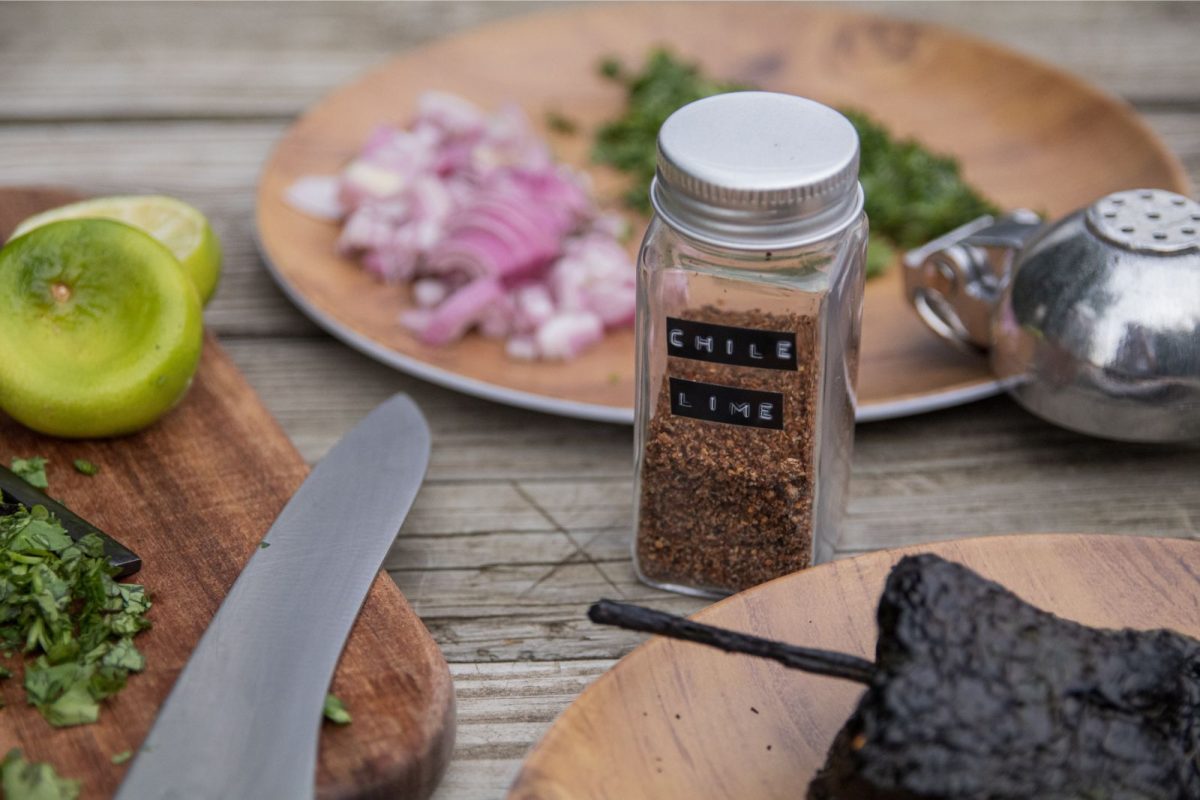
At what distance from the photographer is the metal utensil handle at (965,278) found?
4.84 ft

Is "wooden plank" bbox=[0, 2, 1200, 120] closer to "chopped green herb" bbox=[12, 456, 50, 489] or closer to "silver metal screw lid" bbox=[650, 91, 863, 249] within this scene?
"chopped green herb" bbox=[12, 456, 50, 489]

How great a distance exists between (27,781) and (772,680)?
572 millimetres

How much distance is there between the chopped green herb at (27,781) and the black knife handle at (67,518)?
247 millimetres

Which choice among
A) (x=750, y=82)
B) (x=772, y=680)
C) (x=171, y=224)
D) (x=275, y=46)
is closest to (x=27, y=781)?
(x=772, y=680)

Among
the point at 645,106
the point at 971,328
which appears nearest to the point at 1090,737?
the point at 971,328

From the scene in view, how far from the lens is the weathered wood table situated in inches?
49.8

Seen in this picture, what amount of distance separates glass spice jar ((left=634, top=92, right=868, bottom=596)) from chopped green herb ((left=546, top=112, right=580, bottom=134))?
1.01 m

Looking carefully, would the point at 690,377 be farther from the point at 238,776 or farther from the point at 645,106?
the point at 645,106

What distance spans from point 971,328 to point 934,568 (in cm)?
69

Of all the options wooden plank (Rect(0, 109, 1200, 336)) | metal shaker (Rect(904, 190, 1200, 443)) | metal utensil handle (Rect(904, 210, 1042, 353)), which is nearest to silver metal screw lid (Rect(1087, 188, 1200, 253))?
metal shaker (Rect(904, 190, 1200, 443))

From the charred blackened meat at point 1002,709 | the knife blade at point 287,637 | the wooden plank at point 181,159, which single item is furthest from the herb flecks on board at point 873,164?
the charred blackened meat at point 1002,709

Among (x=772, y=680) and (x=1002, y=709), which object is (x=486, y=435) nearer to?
(x=772, y=680)

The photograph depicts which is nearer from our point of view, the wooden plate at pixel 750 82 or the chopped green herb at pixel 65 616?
the chopped green herb at pixel 65 616

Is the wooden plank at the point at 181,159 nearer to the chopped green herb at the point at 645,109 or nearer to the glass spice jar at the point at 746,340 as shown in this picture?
the chopped green herb at the point at 645,109
